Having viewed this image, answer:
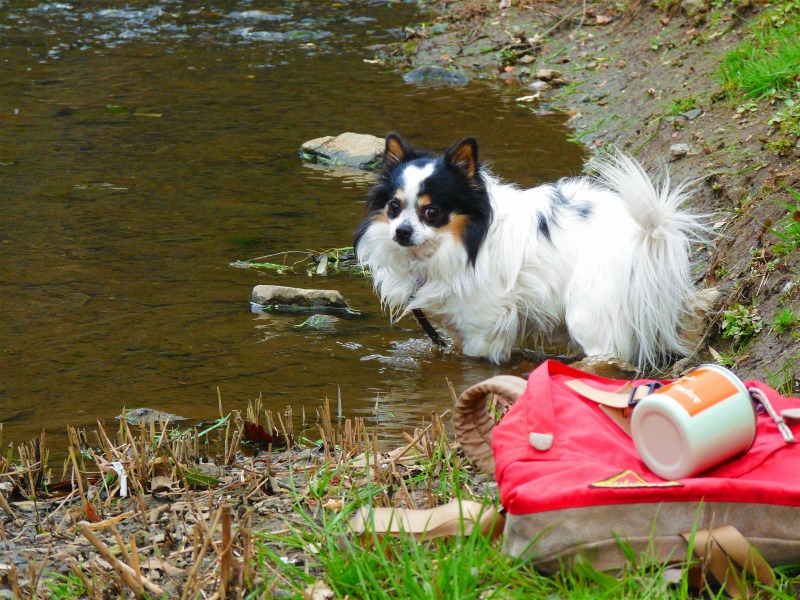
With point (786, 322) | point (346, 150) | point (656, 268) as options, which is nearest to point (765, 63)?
point (656, 268)

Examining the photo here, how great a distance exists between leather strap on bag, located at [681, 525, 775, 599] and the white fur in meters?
2.26

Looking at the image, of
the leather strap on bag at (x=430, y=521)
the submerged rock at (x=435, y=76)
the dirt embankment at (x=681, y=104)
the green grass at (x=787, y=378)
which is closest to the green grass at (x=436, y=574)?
the leather strap on bag at (x=430, y=521)

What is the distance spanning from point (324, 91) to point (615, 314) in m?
5.84

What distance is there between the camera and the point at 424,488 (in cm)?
289

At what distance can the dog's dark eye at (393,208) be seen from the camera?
183 inches

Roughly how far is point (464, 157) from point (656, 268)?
1.03 meters

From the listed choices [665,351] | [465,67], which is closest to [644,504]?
[665,351]

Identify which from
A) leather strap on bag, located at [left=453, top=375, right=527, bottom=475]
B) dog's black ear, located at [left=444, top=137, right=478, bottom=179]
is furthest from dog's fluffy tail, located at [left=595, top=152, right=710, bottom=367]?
leather strap on bag, located at [left=453, top=375, right=527, bottom=475]

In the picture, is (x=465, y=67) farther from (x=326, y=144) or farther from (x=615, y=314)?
(x=615, y=314)

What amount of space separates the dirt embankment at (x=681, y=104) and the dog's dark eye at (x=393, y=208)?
150 cm

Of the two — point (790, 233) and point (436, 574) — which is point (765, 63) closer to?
point (790, 233)

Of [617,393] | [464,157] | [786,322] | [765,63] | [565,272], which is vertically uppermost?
[765,63]

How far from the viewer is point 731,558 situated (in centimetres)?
213

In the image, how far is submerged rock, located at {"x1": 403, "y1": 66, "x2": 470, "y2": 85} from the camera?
982cm
